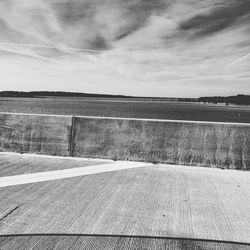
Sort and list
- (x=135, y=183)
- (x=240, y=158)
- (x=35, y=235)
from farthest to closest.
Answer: (x=240, y=158), (x=135, y=183), (x=35, y=235)

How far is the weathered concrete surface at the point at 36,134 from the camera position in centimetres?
660

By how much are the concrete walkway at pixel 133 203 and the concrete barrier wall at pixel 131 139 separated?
36 centimetres

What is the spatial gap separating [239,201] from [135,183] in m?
1.58

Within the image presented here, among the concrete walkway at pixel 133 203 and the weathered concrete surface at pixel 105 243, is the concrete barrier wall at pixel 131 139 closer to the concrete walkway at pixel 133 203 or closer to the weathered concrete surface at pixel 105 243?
the concrete walkway at pixel 133 203

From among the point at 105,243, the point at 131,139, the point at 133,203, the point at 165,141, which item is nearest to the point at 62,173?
the point at 131,139

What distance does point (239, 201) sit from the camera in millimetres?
4082

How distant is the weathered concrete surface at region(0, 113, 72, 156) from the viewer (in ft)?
21.6

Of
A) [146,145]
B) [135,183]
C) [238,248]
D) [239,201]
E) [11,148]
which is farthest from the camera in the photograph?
[11,148]

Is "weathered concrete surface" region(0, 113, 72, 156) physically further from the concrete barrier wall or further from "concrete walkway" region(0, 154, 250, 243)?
"concrete walkway" region(0, 154, 250, 243)

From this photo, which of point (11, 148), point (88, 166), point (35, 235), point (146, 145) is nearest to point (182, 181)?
point (146, 145)

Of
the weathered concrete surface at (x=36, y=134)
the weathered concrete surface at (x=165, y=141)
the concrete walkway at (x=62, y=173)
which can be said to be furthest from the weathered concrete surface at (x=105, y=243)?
the weathered concrete surface at (x=36, y=134)

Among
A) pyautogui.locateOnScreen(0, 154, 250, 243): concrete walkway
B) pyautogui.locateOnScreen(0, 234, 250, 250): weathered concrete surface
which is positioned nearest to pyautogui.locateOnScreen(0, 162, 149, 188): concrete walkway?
pyautogui.locateOnScreen(0, 154, 250, 243): concrete walkway

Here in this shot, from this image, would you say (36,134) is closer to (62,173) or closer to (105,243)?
(62,173)

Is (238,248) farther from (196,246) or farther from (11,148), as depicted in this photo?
(11,148)
